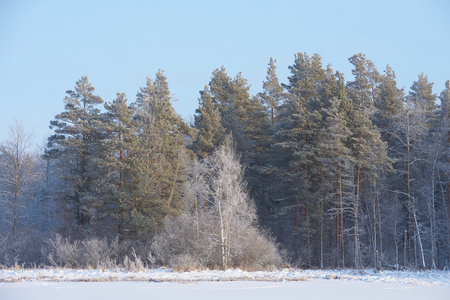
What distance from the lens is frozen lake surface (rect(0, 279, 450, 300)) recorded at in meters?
11.9

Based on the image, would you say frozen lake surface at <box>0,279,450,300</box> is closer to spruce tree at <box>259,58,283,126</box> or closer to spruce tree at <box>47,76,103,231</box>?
spruce tree at <box>47,76,103,231</box>

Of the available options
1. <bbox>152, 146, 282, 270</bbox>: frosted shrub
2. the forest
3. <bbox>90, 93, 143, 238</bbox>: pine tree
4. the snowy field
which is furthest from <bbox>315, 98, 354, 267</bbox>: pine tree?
<bbox>90, 93, 143, 238</bbox>: pine tree

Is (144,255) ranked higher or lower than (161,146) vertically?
lower

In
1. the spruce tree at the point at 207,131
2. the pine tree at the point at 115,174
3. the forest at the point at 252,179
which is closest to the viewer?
the forest at the point at 252,179

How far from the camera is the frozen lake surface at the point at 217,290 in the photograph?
39.1 ft

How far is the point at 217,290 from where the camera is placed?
13211 millimetres

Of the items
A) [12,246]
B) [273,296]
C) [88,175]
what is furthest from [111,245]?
[273,296]

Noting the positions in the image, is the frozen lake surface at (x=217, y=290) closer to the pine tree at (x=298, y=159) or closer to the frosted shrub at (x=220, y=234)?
the frosted shrub at (x=220, y=234)

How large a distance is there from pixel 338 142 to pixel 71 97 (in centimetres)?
2183

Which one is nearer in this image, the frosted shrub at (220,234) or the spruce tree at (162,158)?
the frosted shrub at (220,234)

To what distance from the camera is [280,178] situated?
32594 mm

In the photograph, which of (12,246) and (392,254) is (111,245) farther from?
(392,254)

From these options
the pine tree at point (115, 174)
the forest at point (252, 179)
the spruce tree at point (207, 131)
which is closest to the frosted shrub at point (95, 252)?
the forest at point (252, 179)

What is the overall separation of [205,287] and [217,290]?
2.31ft
